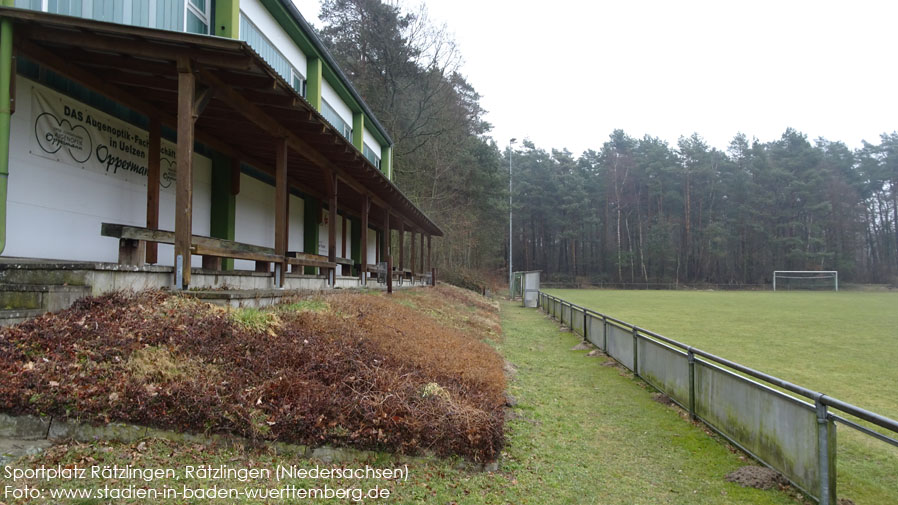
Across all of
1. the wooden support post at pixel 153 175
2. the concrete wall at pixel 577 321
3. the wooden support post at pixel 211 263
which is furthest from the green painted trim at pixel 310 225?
the wooden support post at pixel 211 263

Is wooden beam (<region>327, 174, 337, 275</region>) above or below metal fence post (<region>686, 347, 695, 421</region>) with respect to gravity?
above

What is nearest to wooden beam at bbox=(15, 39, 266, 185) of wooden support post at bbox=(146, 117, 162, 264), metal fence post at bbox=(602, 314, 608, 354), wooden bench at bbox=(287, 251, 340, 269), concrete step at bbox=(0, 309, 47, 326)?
wooden support post at bbox=(146, 117, 162, 264)

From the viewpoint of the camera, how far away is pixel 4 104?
5.97 m

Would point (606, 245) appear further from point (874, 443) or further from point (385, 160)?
point (874, 443)

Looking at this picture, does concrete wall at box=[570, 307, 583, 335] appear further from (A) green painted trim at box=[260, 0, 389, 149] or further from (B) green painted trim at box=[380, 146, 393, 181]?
(B) green painted trim at box=[380, 146, 393, 181]

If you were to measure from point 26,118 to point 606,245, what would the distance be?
7485 centimetres

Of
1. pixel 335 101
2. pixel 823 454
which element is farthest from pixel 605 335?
pixel 335 101

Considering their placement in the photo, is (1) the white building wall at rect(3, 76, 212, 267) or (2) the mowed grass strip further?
(1) the white building wall at rect(3, 76, 212, 267)

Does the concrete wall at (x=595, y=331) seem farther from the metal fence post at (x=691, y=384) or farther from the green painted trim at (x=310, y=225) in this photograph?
the green painted trim at (x=310, y=225)

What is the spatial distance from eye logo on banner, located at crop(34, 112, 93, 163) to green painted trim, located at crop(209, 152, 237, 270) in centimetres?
321

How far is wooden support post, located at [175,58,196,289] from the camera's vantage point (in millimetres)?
6457

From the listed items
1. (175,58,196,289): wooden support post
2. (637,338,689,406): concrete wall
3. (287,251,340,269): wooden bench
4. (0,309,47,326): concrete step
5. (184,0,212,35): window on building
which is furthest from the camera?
(184,0,212,35): window on building

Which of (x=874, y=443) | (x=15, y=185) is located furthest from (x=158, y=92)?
(x=874, y=443)

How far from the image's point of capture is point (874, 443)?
6.14 meters
